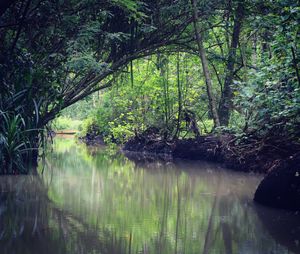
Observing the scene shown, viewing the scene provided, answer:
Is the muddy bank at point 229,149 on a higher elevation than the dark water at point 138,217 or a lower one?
higher

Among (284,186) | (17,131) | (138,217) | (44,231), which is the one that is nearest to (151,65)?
(17,131)

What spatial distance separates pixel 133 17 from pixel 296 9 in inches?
260

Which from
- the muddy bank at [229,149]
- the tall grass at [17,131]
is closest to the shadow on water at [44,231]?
the tall grass at [17,131]

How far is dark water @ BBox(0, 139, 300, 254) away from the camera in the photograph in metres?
4.75

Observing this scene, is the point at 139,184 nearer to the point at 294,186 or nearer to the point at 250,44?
the point at 294,186

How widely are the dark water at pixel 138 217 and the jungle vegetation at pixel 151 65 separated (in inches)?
51.6

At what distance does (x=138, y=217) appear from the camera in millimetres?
6062

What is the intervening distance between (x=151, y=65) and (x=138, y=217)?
14189 millimetres

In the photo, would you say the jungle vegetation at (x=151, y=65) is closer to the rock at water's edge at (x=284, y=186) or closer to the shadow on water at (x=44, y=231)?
the rock at water's edge at (x=284, y=186)

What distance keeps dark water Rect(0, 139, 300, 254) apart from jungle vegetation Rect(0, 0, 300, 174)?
51.6 inches

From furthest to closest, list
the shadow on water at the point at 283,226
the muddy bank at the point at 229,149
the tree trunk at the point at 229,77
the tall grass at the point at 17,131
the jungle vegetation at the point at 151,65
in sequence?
the tree trunk at the point at 229,77
the muddy bank at the point at 229,149
the tall grass at the point at 17,131
the jungle vegetation at the point at 151,65
the shadow on water at the point at 283,226

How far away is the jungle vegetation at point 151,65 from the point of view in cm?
826

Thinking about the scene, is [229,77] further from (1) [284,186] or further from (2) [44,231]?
(2) [44,231]

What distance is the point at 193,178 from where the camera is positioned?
10586 mm
